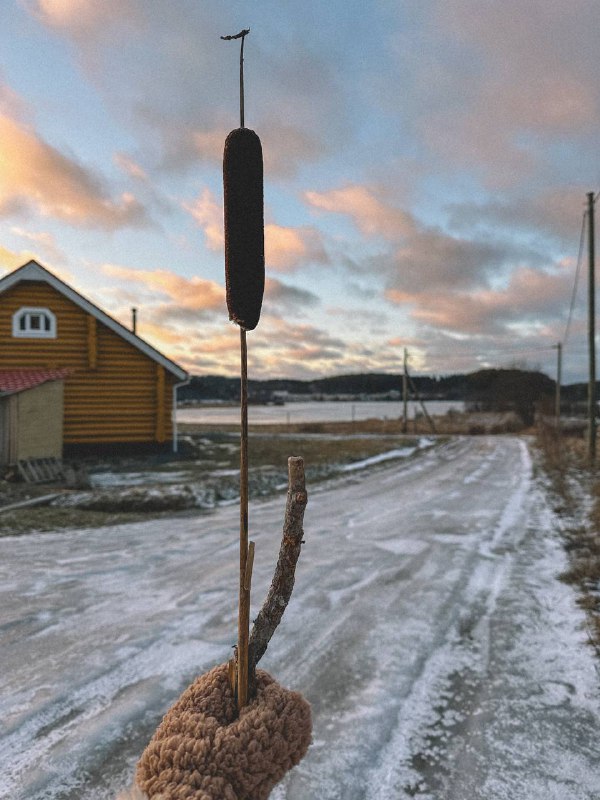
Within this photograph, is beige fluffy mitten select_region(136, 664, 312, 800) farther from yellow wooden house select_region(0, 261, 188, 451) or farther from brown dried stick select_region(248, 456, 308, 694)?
yellow wooden house select_region(0, 261, 188, 451)

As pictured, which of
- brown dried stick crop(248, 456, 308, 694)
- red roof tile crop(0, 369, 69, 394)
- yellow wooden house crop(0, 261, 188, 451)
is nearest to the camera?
brown dried stick crop(248, 456, 308, 694)

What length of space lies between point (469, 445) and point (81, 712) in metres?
24.8

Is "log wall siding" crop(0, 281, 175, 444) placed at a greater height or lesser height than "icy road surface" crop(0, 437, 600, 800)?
greater

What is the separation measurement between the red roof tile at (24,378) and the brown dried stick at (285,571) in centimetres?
1455

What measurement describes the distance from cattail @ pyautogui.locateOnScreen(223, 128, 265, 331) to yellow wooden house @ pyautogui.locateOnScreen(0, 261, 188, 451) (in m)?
16.6

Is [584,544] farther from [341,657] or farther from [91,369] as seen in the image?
[91,369]

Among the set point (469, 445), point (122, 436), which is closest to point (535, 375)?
point (469, 445)

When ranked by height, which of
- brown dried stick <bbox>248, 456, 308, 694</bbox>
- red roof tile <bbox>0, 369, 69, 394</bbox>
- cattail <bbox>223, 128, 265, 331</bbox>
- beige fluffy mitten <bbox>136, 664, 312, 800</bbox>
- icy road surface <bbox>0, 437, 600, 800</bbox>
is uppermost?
red roof tile <bbox>0, 369, 69, 394</bbox>

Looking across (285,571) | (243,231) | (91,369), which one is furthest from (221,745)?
Result: (91,369)

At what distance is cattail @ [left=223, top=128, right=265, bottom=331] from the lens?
1.35 meters

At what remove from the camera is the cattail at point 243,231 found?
1.35m

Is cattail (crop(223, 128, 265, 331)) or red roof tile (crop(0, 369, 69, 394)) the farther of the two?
red roof tile (crop(0, 369, 69, 394))

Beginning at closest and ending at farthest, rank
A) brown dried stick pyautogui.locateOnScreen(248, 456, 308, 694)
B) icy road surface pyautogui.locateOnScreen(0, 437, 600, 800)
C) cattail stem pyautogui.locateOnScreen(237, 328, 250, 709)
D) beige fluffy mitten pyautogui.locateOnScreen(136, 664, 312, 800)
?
cattail stem pyautogui.locateOnScreen(237, 328, 250, 709)
beige fluffy mitten pyautogui.locateOnScreen(136, 664, 312, 800)
brown dried stick pyautogui.locateOnScreen(248, 456, 308, 694)
icy road surface pyautogui.locateOnScreen(0, 437, 600, 800)

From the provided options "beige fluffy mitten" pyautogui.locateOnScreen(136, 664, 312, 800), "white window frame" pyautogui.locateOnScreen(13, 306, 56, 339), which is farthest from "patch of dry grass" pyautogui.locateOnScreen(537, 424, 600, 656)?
"white window frame" pyautogui.locateOnScreen(13, 306, 56, 339)
